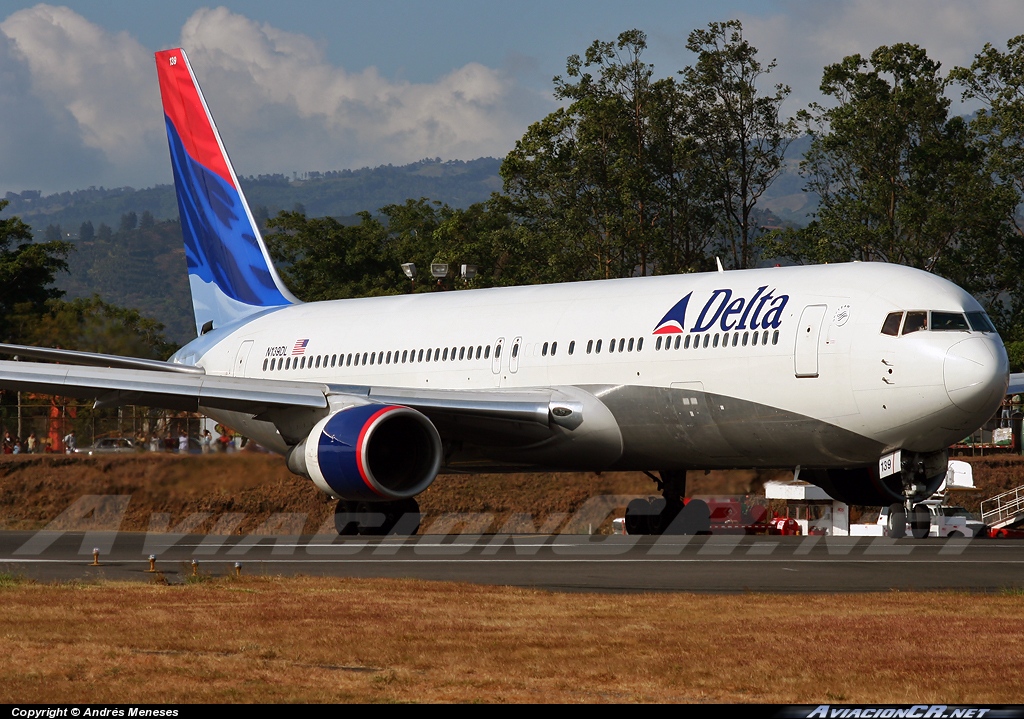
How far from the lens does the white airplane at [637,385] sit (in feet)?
62.1

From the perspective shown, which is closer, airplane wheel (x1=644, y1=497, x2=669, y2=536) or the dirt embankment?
the dirt embankment

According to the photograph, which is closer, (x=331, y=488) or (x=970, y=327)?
(x=970, y=327)

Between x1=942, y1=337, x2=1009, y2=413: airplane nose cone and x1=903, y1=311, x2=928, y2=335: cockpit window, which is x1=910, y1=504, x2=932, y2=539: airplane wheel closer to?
x1=942, y1=337, x2=1009, y2=413: airplane nose cone

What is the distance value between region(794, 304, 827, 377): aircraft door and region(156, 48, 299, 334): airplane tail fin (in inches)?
527

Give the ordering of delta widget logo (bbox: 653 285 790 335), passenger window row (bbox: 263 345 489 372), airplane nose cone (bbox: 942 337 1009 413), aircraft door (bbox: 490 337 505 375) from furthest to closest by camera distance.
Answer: passenger window row (bbox: 263 345 489 372), aircraft door (bbox: 490 337 505 375), delta widget logo (bbox: 653 285 790 335), airplane nose cone (bbox: 942 337 1009 413)

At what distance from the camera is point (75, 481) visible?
27.1 metres

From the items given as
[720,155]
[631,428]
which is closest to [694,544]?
[631,428]

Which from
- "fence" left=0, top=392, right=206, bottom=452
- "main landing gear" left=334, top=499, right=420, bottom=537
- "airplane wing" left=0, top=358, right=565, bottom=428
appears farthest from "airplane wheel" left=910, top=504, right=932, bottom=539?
"fence" left=0, top=392, right=206, bottom=452

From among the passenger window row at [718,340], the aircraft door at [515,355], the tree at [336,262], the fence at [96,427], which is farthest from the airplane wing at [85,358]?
the tree at [336,262]

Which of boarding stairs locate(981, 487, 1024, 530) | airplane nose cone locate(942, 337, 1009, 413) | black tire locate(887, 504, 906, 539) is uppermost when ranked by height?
airplane nose cone locate(942, 337, 1009, 413)

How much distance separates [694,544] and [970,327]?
16.8 ft

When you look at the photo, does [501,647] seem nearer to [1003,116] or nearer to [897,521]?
[897,521]

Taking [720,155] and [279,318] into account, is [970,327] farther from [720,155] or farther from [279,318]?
[720,155]

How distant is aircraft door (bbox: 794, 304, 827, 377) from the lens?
19.4 m
